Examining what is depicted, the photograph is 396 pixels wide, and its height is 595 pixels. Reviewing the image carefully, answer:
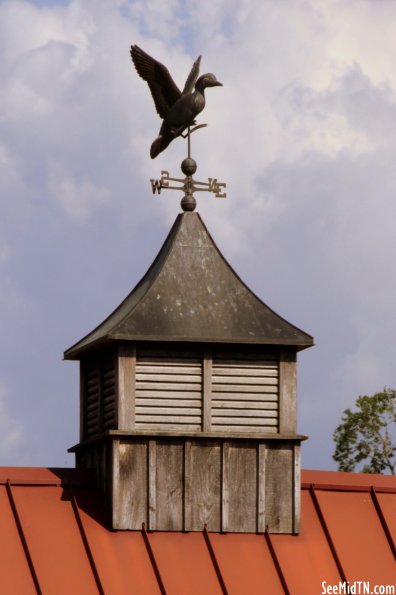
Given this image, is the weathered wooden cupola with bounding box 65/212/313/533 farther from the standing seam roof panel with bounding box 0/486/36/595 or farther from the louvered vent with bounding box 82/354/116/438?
the standing seam roof panel with bounding box 0/486/36/595

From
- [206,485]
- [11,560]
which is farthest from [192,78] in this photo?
[11,560]

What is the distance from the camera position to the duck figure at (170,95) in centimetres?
3256

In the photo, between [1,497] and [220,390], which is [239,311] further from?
[1,497]

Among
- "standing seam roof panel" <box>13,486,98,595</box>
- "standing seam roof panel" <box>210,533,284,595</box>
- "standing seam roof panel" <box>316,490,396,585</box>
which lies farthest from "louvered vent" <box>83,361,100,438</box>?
"standing seam roof panel" <box>316,490,396,585</box>

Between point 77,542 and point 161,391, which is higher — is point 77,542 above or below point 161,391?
below

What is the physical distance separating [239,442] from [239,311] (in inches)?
72.3

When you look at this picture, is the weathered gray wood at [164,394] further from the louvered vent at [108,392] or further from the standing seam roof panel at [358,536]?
the standing seam roof panel at [358,536]

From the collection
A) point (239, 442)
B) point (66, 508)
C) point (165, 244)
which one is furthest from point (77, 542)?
point (165, 244)

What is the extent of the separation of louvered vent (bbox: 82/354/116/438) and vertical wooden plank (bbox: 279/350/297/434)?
2.26m

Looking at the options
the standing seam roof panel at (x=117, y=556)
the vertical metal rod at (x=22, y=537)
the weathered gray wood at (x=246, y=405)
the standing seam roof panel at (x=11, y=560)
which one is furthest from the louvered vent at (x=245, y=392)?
the standing seam roof panel at (x=11, y=560)

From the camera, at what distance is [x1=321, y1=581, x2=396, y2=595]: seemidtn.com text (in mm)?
31016

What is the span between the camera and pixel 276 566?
31.0 m

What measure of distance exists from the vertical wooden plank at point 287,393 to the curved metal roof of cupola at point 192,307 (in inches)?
9.5

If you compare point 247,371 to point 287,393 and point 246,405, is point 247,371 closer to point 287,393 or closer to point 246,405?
point 246,405
